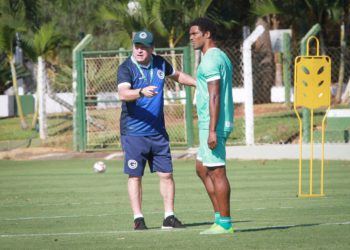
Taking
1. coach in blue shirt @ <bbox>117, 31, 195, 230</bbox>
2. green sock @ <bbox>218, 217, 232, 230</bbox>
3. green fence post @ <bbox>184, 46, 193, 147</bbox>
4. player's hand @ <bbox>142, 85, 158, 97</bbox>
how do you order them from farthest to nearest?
green fence post @ <bbox>184, 46, 193, 147</bbox> → coach in blue shirt @ <bbox>117, 31, 195, 230</bbox> → player's hand @ <bbox>142, 85, 158, 97</bbox> → green sock @ <bbox>218, 217, 232, 230</bbox>

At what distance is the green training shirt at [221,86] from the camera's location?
1027 centimetres

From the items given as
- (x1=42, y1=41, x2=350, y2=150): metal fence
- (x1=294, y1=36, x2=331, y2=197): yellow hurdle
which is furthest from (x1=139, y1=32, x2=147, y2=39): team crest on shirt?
(x1=42, y1=41, x2=350, y2=150): metal fence

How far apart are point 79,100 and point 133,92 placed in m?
14.4

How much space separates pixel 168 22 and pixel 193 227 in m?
17.8

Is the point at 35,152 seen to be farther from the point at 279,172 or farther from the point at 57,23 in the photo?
the point at 57,23

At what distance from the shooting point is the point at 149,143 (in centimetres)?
1148

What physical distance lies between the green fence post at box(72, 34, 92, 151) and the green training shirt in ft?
48.6

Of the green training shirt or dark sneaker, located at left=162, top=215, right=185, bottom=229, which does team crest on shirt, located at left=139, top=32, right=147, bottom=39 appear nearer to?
the green training shirt

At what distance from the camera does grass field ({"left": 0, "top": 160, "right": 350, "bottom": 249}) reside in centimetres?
995

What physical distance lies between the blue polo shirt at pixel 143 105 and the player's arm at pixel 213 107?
47.2 inches

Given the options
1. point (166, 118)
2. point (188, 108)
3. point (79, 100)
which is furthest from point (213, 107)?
point (79, 100)

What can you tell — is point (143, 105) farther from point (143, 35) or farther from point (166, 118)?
point (166, 118)

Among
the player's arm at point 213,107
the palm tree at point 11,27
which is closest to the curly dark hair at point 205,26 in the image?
the player's arm at point 213,107

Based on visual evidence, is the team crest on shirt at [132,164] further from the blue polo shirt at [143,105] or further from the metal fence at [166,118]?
the metal fence at [166,118]
